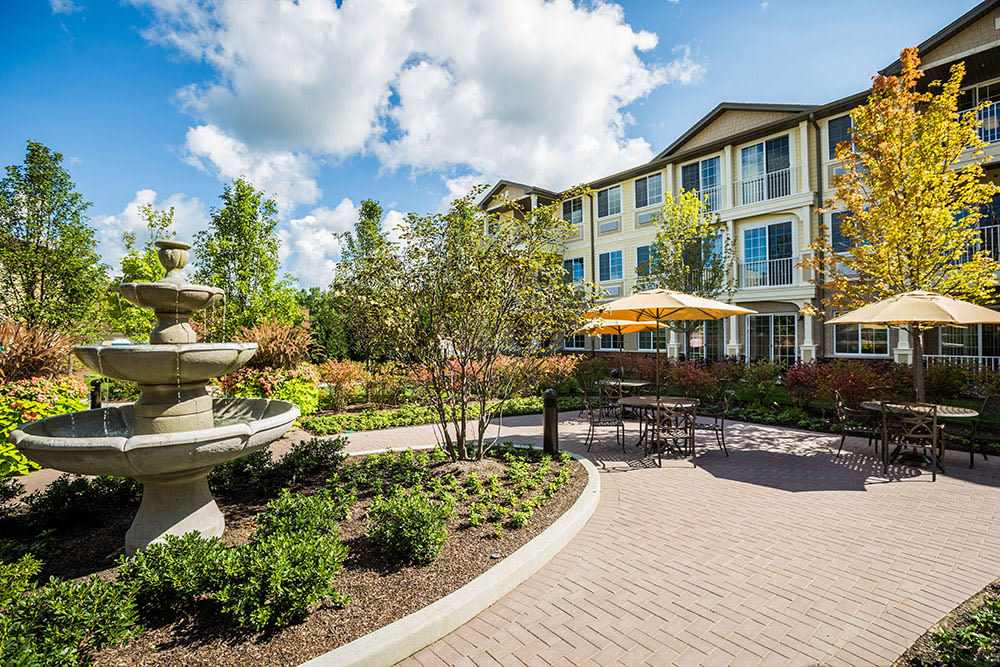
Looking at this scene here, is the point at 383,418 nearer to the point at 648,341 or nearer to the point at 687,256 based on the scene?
the point at 687,256

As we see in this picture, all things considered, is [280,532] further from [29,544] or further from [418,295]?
[418,295]

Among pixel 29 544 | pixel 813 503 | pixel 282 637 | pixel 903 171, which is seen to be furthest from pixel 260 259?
pixel 903 171

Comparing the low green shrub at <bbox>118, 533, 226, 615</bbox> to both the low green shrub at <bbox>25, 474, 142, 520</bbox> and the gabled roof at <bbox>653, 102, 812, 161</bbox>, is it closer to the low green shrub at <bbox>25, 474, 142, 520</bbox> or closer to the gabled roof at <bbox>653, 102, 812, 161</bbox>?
the low green shrub at <bbox>25, 474, 142, 520</bbox>

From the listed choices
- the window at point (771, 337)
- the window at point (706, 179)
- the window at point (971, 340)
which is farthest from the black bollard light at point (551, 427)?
the window at point (706, 179)

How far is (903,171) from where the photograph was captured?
9977mm

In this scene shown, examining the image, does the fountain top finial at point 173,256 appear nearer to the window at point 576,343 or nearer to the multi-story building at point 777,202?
the multi-story building at point 777,202

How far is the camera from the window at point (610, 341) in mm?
24491

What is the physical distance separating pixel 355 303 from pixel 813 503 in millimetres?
6350

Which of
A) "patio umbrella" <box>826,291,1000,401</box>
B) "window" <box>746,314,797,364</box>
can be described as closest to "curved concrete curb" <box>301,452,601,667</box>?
"patio umbrella" <box>826,291,1000,401</box>

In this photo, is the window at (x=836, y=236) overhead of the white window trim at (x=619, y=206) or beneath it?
beneath

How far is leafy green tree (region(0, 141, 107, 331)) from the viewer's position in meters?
12.7

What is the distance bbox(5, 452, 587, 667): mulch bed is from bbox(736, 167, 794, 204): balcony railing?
58.2 ft

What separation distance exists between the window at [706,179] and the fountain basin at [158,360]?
20062mm

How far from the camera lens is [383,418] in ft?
37.4
